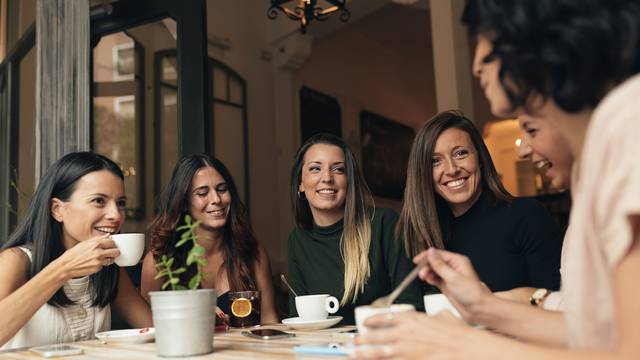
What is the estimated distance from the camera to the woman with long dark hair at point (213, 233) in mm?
2629

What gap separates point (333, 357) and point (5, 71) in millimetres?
3829

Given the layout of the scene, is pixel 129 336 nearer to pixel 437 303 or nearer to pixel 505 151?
pixel 437 303

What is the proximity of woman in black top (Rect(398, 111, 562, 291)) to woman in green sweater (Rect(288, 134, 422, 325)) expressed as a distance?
15cm

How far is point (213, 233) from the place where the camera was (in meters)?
2.80

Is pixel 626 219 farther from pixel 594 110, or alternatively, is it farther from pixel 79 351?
pixel 79 351

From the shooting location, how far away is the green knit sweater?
7.96ft

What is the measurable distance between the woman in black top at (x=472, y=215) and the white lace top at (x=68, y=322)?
1.14 metres

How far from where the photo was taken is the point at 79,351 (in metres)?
1.47

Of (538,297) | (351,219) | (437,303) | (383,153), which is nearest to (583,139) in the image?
(437,303)

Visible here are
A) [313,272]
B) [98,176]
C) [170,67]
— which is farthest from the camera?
[170,67]

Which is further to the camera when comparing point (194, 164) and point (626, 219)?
point (194, 164)

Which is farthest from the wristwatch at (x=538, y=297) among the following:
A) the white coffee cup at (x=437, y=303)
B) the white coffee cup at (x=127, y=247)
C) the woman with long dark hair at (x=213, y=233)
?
the woman with long dark hair at (x=213, y=233)

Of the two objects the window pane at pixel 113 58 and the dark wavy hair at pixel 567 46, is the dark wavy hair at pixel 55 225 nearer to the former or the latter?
the dark wavy hair at pixel 567 46

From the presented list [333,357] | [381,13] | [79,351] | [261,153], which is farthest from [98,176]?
[381,13]
